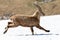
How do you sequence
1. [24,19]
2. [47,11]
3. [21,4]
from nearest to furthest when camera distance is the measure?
[24,19], [47,11], [21,4]

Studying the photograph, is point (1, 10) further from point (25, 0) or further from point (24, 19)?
point (24, 19)

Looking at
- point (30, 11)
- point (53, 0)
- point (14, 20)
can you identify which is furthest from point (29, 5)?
point (14, 20)

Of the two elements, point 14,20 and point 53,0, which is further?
point 53,0

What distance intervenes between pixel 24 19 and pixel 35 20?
14.1 inches

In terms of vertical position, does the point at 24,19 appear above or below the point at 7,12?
above

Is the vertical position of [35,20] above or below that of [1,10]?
above

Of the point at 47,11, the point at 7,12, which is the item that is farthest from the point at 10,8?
the point at 47,11

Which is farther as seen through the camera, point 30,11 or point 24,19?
point 30,11

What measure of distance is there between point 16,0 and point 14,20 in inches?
807

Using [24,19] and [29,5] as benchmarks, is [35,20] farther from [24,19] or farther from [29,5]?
[29,5]

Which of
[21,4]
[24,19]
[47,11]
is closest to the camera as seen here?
[24,19]

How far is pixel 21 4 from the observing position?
1108 inches

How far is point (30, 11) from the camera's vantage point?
26.6m

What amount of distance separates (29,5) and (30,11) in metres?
0.94
